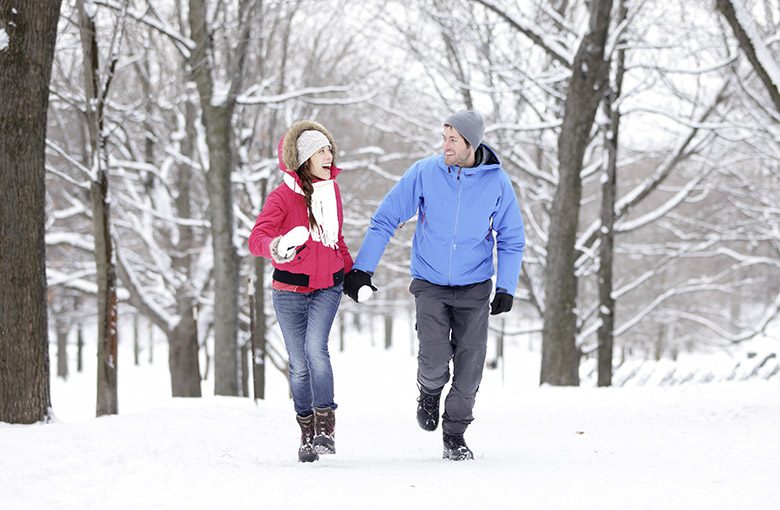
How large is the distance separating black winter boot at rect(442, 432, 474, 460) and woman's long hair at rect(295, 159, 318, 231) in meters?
1.34

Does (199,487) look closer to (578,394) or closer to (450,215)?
(450,215)

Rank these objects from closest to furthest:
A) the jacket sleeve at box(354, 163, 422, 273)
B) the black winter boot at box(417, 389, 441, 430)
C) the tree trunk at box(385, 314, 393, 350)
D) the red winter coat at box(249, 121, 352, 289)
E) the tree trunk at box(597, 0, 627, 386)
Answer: the red winter coat at box(249, 121, 352, 289) → the jacket sleeve at box(354, 163, 422, 273) → the black winter boot at box(417, 389, 441, 430) → the tree trunk at box(597, 0, 627, 386) → the tree trunk at box(385, 314, 393, 350)

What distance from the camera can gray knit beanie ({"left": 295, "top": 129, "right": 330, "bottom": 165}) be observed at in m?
4.64

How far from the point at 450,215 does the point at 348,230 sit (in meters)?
14.1

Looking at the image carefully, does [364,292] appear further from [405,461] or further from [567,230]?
[567,230]

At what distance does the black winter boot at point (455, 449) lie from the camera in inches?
187

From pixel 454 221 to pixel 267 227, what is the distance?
984 millimetres

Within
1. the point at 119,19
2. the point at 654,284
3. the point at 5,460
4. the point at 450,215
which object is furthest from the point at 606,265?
the point at 654,284

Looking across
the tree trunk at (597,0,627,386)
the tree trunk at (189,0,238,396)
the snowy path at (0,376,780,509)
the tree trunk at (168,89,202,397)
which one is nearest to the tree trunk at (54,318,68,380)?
the tree trunk at (168,89,202,397)

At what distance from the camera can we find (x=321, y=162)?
470 cm

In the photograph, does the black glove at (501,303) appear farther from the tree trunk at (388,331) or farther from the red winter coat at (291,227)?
the tree trunk at (388,331)

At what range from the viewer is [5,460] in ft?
14.4

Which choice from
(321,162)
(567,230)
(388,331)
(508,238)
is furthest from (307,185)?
(388,331)

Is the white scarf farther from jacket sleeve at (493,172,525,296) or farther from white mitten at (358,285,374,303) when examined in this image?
jacket sleeve at (493,172,525,296)
